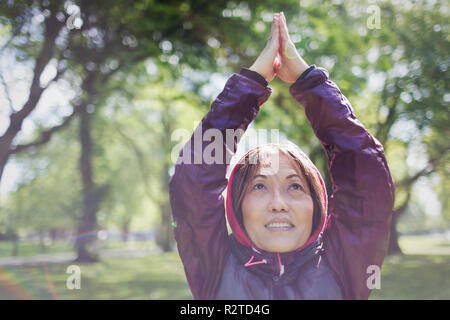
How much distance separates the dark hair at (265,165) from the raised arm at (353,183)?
0.13m

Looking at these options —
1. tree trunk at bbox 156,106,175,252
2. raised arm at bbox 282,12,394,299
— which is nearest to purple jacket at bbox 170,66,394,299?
raised arm at bbox 282,12,394,299

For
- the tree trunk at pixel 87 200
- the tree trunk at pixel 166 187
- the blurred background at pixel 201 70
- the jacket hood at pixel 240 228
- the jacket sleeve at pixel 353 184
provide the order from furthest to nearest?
the tree trunk at pixel 166 187
the tree trunk at pixel 87 200
the blurred background at pixel 201 70
the jacket hood at pixel 240 228
the jacket sleeve at pixel 353 184

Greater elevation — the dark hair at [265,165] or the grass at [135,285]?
the dark hair at [265,165]

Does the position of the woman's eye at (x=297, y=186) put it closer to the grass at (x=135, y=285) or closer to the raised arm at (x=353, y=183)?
the raised arm at (x=353, y=183)

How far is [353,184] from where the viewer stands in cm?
145

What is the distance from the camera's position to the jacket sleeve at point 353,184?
1.42 metres

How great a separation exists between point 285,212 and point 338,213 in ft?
0.69

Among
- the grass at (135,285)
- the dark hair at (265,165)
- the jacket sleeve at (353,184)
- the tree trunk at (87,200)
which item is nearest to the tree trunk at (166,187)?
the tree trunk at (87,200)

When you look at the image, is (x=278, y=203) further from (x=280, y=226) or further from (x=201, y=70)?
(x=201, y=70)

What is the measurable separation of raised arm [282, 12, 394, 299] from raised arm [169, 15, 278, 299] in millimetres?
220

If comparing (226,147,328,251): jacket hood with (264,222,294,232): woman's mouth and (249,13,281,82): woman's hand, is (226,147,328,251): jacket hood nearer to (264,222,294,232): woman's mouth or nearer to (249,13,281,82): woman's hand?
(264,222,294,232): woman's mouth

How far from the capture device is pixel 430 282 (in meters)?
10.4

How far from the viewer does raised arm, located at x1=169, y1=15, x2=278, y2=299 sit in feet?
4.74
